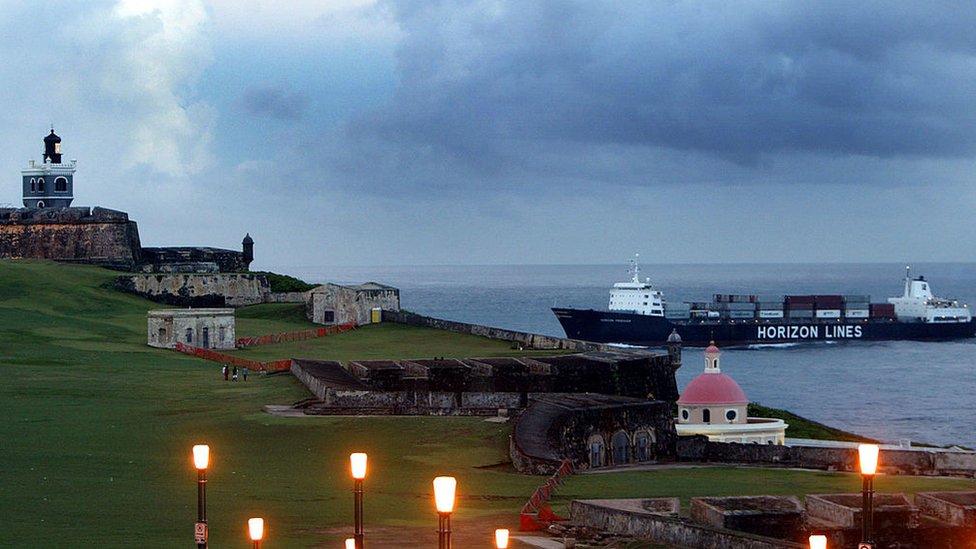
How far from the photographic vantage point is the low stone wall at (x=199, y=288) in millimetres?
77062

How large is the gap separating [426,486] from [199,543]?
34.3 ft

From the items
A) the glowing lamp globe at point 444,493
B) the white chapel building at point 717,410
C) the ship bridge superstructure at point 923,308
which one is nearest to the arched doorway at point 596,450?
the white chapel building at point 717,410

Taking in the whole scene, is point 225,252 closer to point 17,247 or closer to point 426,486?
point 17,247

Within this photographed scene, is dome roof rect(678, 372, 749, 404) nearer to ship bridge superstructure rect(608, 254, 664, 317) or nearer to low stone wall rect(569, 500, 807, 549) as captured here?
low stone wall rect(569, 500, 807, 549)

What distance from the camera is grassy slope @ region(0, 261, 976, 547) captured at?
69.6ft

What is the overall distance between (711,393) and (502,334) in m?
19.1

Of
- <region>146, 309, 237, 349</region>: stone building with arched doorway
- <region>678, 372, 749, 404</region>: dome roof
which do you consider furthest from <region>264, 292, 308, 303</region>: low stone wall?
<region>678, 372, 749, 404</region>: dome roof

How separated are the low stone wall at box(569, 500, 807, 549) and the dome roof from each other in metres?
21.1

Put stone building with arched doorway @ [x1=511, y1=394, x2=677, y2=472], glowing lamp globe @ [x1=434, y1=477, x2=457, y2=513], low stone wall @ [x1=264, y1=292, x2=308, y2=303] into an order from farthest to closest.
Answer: low stone wall @ [x1=264, y1=292, x2=308, y2=303], stone building with arched doorway @ [x1=511, y1=394, x2=677, y2=472], glowing lamp globe @ [x1=434, y1=477, x2=457, y2=513]

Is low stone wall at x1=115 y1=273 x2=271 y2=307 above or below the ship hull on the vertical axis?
above

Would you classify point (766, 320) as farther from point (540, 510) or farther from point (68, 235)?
point (540, 510)

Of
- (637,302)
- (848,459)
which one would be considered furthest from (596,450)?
(637,302)

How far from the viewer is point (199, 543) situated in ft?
52.0

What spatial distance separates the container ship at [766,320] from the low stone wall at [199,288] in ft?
136
